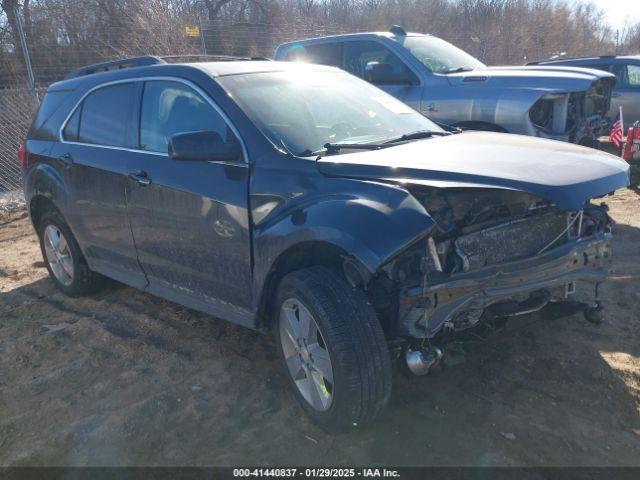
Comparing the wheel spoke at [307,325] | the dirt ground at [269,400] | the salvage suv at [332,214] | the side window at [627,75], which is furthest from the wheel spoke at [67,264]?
the side window at [627,75]

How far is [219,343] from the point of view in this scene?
13.3 ft

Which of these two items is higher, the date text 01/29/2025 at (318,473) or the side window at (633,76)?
the side window at (633,76)

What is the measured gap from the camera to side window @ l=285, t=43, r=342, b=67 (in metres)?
8.07

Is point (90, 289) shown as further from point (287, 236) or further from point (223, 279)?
point (287, 236)

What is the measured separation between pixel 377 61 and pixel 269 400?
5513 millimetres

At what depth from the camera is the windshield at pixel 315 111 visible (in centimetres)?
342

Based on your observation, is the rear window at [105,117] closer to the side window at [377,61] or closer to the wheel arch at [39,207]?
the wheel arch at [39,207]

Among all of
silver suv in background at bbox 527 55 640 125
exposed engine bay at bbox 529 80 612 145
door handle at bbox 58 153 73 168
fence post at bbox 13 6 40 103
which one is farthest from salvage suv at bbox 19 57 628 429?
silver suv in background at bbox 527 55 640 125

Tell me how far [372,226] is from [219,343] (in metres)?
1.87

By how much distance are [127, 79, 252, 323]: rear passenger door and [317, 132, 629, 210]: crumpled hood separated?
0.69 metres

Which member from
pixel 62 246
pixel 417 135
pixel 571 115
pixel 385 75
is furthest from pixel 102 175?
pixel 571 115

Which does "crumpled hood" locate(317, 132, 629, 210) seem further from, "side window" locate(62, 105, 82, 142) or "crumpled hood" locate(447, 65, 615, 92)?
"crumpled hood" locate(447, 65, 615, 92)

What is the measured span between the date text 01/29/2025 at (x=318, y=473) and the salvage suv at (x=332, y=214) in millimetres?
217

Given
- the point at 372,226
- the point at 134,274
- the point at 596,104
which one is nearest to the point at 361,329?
the point at 372,226
